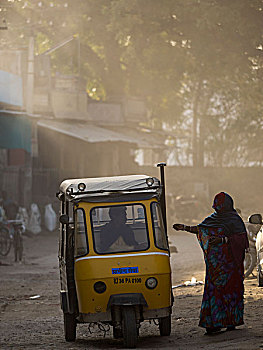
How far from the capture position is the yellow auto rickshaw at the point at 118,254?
770 cm

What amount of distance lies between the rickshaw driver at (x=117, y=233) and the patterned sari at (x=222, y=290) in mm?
1011

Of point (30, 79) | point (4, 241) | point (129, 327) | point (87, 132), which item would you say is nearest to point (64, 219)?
point (129, 327)

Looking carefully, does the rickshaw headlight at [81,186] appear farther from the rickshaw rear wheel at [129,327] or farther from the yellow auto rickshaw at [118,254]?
the rickshaw rear wheel at [129,327]

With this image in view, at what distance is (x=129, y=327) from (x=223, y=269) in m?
1.32

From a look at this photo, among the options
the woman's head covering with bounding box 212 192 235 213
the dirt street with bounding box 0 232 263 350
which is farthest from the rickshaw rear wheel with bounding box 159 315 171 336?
the woman's head covering with bounding box 212 192 235 213

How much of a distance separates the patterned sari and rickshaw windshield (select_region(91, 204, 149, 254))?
91 centimetres

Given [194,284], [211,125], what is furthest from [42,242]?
[211,125]

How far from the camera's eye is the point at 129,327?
7617 millimetres

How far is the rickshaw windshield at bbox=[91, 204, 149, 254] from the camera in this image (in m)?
7.88

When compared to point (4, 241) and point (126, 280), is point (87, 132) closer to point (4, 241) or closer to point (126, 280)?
point (4, 241)

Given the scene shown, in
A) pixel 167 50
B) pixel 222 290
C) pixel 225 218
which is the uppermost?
pixel 167 50

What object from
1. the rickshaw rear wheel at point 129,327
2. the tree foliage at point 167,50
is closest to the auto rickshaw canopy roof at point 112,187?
the rickshaw rear wheel at point 129,327

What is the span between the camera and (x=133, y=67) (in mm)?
34938

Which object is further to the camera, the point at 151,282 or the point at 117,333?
the point at 117,333
